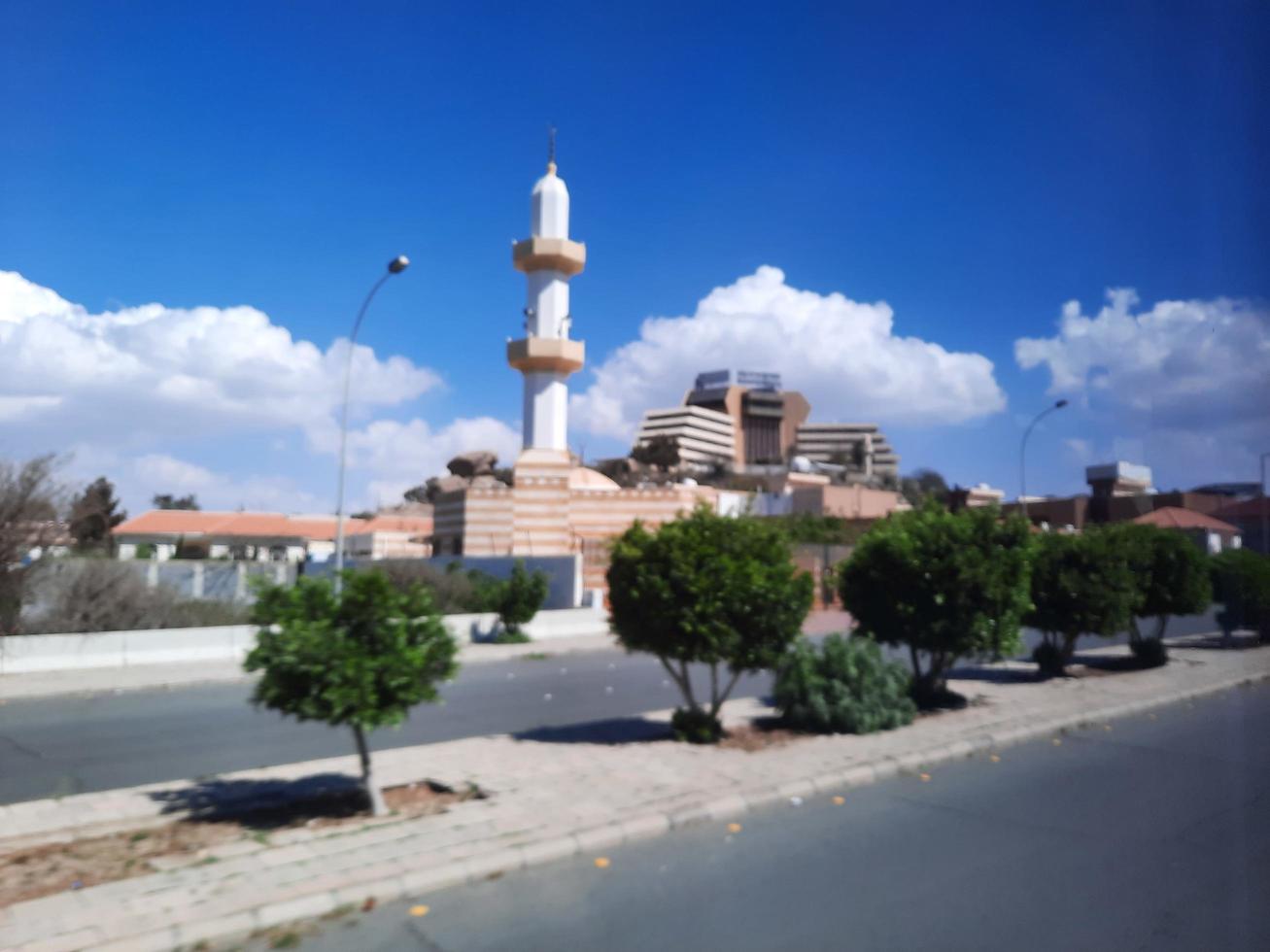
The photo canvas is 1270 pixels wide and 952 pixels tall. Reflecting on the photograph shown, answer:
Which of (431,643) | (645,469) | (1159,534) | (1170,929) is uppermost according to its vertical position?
(645,469)

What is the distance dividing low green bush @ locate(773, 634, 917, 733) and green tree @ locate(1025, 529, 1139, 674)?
5.05m

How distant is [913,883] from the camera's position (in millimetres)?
5805

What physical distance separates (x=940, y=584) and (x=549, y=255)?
28.1m

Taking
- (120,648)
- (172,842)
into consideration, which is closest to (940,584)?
(172,842)

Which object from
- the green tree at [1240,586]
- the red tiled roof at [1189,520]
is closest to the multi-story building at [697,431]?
the red tiled roof at [1189,520]

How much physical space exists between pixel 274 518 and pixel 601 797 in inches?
2479

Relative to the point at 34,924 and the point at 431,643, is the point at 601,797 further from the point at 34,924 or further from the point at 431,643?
the point at 34,924

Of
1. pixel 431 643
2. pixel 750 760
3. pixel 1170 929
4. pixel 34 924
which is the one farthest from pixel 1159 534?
pixel 34 924

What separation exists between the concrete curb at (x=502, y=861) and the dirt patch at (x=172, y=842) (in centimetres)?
71

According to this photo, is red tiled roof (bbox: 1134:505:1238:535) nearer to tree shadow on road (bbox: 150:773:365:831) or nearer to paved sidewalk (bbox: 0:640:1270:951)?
paved sidewalk (bbox: 0:640:1270:951)

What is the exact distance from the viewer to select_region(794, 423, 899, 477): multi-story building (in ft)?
414

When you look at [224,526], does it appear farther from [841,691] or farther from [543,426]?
[841,691]

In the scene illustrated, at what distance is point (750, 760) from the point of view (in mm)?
8828

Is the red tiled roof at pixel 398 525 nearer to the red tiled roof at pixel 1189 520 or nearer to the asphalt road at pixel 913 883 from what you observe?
the red tiled roof at pixel 1189 520
